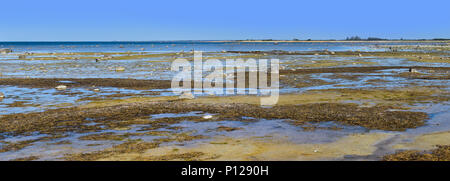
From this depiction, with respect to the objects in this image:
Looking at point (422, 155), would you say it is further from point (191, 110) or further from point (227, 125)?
point (191, 110)

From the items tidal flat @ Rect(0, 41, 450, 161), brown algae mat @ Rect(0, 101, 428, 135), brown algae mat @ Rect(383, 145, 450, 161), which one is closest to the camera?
brown algae mat @ Rect(383, 145, 450, 161)

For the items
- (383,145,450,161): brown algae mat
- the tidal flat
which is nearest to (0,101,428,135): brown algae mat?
the tidal flat

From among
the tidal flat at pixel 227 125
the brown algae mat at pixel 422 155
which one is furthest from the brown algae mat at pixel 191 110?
the brown algae mat at pixel 422 155

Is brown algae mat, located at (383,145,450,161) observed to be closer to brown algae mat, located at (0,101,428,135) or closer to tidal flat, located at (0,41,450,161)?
tidal flat, located at (0,41,450,161)

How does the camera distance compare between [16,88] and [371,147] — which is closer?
[371,147]

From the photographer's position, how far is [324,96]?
53.6ft

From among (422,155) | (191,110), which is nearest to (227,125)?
(191,110)

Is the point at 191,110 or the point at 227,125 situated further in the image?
the point at 191,110

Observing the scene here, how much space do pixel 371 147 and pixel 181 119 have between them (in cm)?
558

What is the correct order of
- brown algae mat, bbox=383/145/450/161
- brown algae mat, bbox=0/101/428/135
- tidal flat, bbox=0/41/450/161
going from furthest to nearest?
brown algae mat, bbox=0/101/428/135, tidal flat, bbox=0/41/450/161, brown algae mat, bbox=383/145/450/161

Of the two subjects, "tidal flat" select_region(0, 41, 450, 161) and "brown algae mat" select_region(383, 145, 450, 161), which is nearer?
"brown algae mat" select_region(383, 145, 450, 161)

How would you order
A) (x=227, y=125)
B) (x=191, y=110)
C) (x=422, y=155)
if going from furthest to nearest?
(x=191, y=110) → (x=227, y=125) → (x=422, y=155)
